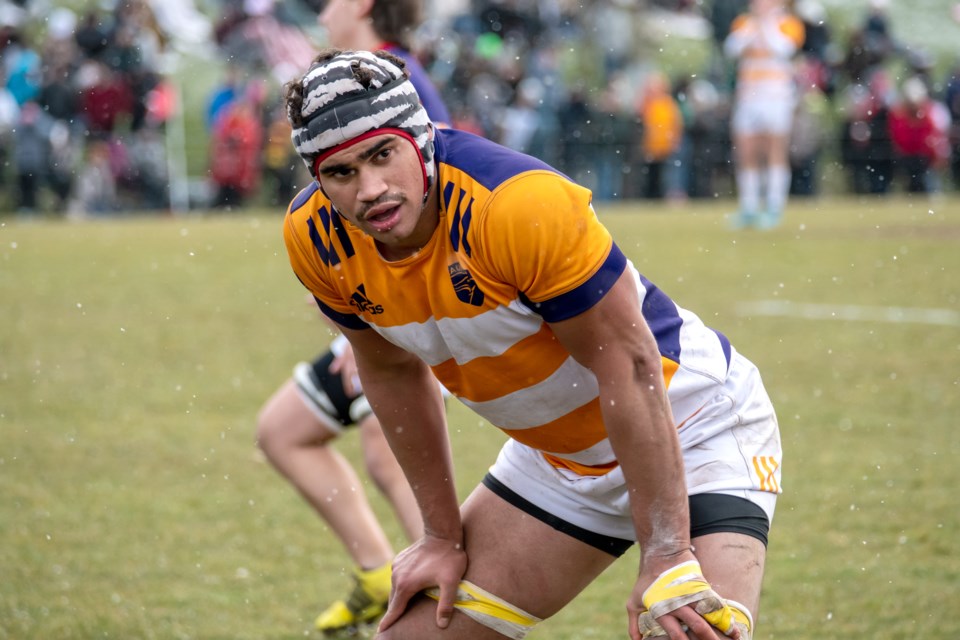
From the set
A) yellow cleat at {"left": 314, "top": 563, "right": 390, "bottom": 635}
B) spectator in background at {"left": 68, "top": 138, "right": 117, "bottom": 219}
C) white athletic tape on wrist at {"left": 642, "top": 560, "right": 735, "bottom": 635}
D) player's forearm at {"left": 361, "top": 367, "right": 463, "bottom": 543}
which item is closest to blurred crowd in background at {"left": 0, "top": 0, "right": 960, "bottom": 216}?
spectator in background at {"left": 68, "top": 138, "right": 117, "bottom": 219}

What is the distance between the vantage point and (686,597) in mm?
2795

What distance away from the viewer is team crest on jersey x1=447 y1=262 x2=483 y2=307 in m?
2.93

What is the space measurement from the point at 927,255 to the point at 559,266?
1073cm

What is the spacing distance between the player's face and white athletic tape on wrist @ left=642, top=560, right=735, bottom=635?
0.97m

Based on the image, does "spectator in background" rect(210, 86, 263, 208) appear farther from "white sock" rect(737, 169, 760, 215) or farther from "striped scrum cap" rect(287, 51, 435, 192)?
"striped scrum cap" rect(287, 51, 435, 192)

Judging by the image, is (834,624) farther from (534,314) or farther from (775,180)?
(775,180)

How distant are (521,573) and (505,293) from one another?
0.86 meters

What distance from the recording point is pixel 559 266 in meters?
2.73

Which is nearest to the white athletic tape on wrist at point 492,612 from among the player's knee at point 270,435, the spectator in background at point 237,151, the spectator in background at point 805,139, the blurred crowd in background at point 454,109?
the player's knee at point 270,435

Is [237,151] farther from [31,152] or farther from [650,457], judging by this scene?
[650,457]

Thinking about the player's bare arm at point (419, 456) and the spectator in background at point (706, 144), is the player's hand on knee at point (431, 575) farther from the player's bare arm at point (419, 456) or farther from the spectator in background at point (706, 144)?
the spectator in background at point (706, 144)

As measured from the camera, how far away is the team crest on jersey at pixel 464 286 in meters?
2.93

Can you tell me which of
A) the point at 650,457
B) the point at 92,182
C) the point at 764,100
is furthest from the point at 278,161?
the point at 650,457

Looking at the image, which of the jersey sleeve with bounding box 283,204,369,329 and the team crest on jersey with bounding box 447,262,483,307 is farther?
the jersey sleeve with bounding box 283,204,369,329
